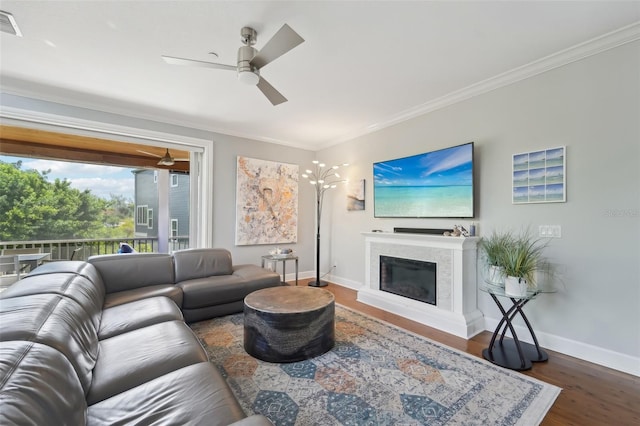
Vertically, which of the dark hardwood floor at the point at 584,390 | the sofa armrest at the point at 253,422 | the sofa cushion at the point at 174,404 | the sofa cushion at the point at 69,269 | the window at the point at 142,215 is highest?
the window at the point at 142,215

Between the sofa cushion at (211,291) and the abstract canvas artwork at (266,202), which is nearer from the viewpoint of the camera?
the sofa cushion at (211,291)

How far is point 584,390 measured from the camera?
1.93m

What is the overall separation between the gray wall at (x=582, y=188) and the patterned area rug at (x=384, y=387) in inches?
33.0

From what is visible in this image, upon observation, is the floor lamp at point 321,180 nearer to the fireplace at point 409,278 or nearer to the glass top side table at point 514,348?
the fireplace at point 409,278

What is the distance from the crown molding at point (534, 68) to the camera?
2.17 metres

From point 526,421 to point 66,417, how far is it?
233 cm

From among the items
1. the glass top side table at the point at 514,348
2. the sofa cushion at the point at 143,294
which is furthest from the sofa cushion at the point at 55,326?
the glass top side table at the point at 514,348

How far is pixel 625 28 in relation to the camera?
2113 mm

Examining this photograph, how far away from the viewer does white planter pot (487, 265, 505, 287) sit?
246 cm

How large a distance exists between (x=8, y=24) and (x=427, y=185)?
Result: 13.8 feet

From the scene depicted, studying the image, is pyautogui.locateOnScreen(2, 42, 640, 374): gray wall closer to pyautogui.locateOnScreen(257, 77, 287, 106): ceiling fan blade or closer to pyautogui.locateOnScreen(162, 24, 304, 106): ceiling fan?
pyautogui.locateOnScreen(257, 77, 287, 106): ceiling fan blade

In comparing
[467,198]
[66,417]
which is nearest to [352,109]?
[467,198]

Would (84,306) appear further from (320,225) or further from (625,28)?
(625,28)

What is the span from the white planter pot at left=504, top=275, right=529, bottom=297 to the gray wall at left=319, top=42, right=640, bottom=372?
57cm
